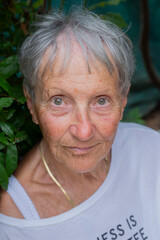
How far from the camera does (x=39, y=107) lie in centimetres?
165

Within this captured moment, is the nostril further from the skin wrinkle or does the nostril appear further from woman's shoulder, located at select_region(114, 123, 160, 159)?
woman's shoulder, located at select_region(114, 123, 160, 159)

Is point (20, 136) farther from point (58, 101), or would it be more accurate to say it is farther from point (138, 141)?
point (138, 141)

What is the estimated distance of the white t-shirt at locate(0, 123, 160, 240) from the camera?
1.75m

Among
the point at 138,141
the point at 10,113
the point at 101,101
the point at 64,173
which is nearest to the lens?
the point at 101,101

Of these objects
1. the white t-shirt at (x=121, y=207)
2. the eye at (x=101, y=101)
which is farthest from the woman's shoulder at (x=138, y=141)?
the eye at (x=101, y=101)

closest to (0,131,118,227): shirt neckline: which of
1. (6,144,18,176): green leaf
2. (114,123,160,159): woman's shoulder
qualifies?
(114,123,160,159): woman's shoulder

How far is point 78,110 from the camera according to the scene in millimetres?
1568

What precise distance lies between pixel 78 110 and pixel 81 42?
300mm

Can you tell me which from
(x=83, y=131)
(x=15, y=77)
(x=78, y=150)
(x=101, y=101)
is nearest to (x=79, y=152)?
(x=78, y=150)

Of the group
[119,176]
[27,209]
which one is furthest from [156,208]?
[27,209]

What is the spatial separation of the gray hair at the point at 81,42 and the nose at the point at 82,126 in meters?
0.24

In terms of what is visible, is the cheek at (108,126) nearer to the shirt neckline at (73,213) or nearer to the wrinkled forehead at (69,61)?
the wrinkled forehead at (69,61)

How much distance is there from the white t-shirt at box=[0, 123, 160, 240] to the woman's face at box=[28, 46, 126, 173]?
1.01 feet

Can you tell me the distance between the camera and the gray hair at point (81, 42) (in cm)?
154
